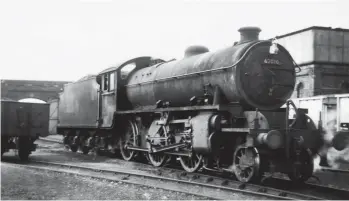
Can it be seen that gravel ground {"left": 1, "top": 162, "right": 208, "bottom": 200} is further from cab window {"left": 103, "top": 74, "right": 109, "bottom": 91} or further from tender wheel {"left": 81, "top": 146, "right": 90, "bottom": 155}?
tender wheel {"left": 81, "top": 146, "right": 90, "bottom": 155}

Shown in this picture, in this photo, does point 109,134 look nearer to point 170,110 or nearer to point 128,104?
point 128,104

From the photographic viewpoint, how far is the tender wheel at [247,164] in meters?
8.05

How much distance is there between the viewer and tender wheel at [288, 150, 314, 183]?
8.52 metres

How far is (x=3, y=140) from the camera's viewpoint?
12594 mm

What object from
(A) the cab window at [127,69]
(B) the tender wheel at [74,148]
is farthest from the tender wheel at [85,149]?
(A) the cab window at [127,69]

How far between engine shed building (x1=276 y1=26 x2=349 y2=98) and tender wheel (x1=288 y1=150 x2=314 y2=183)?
1891cm

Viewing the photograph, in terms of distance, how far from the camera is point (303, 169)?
8.62m

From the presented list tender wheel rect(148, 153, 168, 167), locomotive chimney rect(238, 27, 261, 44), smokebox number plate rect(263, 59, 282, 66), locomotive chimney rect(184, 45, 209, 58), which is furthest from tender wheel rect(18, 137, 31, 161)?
smokebox number plate rect(263, 59, 282, 66)

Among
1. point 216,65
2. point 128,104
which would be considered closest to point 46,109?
point 128,104

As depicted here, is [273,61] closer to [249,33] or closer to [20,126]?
[249,33]

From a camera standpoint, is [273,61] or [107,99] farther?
[107,99]

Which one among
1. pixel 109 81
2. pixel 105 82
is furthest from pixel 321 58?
pixel 109 81

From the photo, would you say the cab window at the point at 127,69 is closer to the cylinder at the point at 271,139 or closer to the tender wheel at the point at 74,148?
the tender wheel at the point at 74,148

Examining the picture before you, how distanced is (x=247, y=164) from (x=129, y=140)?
5.85m
